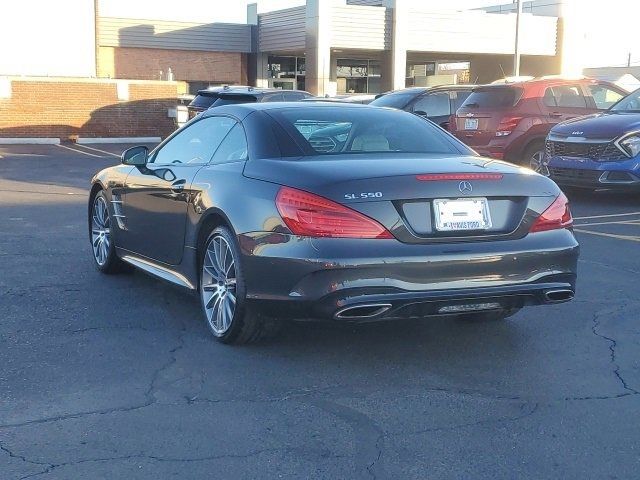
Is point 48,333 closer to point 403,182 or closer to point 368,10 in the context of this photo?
point 403,182

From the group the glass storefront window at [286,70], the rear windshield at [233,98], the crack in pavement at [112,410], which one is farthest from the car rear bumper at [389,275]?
the glass storefront window at [286,70]

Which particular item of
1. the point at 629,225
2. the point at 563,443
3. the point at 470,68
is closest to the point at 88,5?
the point at 470,68

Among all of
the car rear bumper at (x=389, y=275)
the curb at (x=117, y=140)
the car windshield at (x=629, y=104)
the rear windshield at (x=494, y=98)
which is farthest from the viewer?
the curb at (x=117, y=140)

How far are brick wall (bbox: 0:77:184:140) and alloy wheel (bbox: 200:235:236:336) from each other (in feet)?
72.3

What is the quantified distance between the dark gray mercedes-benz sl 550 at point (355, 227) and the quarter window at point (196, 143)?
0.12 metres

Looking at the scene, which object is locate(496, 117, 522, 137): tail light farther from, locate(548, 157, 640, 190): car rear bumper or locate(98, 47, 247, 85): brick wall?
locate(98, 47, 247, 85): brick wall

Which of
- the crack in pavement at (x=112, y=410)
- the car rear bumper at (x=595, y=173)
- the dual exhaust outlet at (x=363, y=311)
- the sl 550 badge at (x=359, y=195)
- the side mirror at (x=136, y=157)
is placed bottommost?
the crack in pavement at (x=112, y=410)

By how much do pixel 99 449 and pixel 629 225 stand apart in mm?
7952

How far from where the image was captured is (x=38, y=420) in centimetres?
421

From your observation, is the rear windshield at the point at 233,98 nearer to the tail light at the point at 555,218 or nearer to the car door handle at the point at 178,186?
the car door handle at the point at 178,186

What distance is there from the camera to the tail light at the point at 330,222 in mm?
4688

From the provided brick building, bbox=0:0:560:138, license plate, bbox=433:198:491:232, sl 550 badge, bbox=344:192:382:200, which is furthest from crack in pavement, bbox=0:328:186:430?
brick building, bbox=0:0:560:138

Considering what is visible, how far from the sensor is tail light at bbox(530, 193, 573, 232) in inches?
201

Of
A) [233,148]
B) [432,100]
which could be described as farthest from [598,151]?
[233,148]
